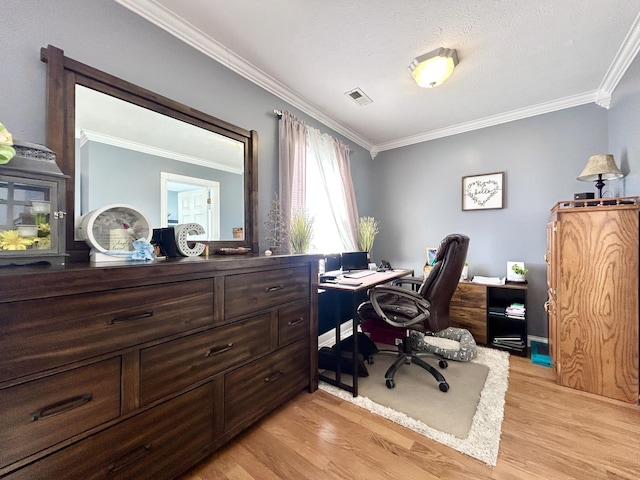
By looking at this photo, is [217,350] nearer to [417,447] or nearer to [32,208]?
[32,208]

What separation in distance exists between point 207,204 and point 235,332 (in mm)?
935

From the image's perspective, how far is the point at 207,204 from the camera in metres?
1.81

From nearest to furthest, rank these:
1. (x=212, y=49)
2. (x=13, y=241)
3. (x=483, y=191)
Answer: (x=13, y=241)
(x=212, y=49)
(x=483, y=191)

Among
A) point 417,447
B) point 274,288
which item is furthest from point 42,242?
point 417,447

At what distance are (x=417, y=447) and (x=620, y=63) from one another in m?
3.15

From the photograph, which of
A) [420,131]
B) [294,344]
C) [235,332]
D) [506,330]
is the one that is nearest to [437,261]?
[294,344]

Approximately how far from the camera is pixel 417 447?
4.54ft

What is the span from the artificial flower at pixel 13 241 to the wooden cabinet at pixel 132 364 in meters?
0.18

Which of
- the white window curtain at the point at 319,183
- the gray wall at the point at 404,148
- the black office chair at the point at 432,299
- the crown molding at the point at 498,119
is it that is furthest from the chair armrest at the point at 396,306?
the crown molding at the point at 498,119

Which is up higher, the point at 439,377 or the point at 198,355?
the point at 198,355

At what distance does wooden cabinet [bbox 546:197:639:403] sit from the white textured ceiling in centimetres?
115

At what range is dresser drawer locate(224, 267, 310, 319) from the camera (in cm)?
133

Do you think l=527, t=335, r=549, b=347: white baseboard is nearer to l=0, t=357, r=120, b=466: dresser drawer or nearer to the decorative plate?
l=0, t=357, r=120, b=466: dresser drawer

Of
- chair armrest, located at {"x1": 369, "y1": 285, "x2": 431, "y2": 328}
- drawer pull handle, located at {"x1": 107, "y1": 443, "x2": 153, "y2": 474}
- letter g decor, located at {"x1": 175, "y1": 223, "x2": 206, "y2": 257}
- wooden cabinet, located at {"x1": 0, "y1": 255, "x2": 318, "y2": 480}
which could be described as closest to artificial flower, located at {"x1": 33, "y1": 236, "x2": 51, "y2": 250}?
wooden cabinet, located at {"x1": 0, "y1": 255, "x2": 318, "y2": 480}
